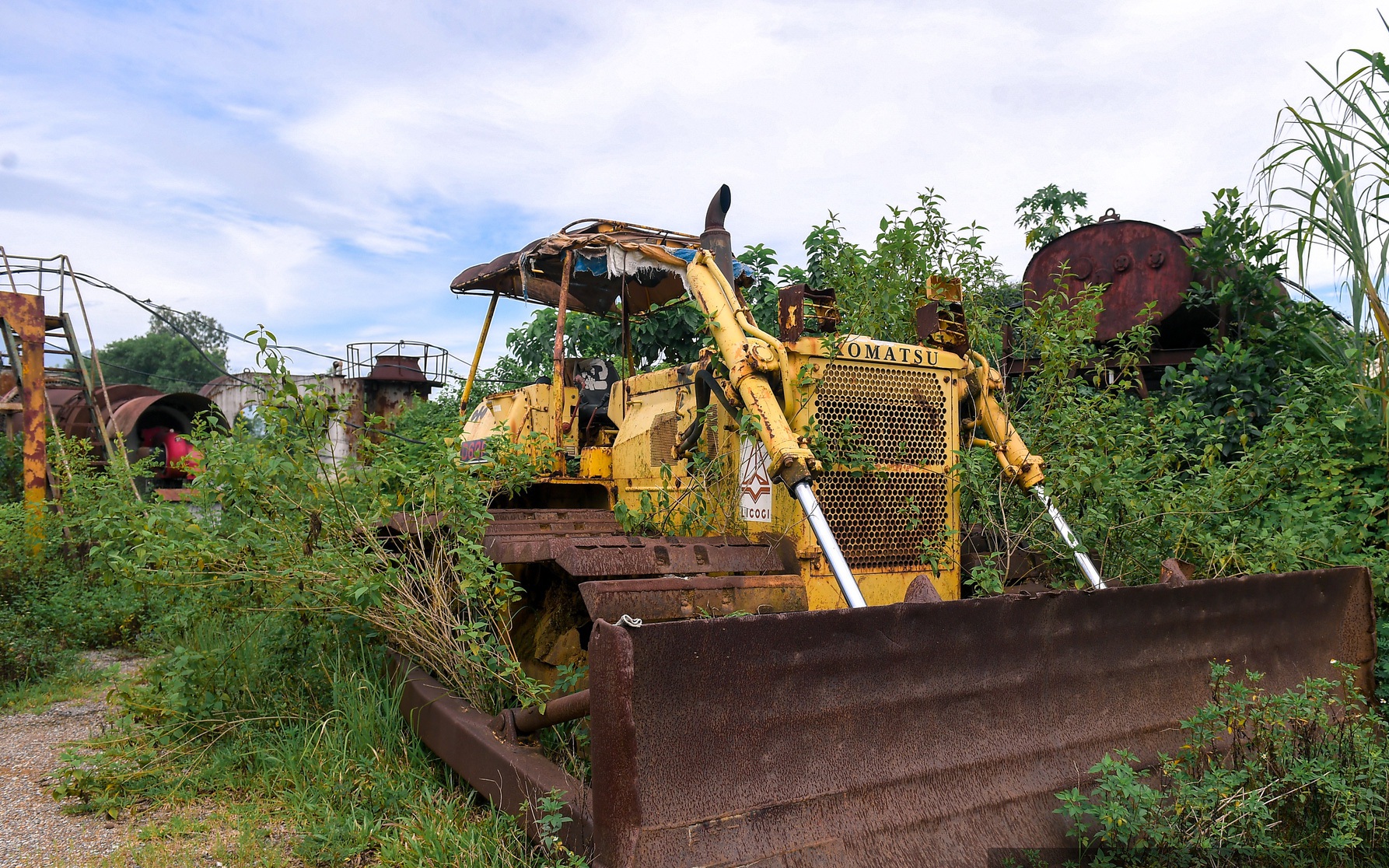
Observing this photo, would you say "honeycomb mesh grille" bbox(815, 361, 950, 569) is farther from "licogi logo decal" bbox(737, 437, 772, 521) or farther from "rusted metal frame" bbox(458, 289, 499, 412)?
"rusted metal frame" bbox(458, 289, 499, 412)

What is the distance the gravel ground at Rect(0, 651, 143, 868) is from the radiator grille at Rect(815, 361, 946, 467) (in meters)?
3.32

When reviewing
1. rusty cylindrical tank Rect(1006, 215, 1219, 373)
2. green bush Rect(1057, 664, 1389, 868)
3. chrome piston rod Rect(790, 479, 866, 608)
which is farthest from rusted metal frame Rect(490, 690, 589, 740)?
rusty cylindrical tank Rect(1006, 215, 1219, 373)

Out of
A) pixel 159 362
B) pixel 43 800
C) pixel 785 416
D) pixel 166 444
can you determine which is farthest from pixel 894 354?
pixel 159 362

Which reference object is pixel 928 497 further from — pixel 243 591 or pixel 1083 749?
pixel 243 591

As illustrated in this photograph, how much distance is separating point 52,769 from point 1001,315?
19.1 ft

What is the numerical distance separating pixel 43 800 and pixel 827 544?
3.58 meters

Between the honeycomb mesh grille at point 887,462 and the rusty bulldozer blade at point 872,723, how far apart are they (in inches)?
42.4

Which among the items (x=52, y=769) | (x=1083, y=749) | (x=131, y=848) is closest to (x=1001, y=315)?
(x=1083, y=749)

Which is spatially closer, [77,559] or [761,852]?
[761,852]

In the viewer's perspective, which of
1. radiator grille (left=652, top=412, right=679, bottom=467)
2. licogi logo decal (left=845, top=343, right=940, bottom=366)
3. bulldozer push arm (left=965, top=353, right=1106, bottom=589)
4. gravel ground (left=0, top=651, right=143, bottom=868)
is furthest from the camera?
radiator grille (left=652, top=412, right=679, bottom=467)

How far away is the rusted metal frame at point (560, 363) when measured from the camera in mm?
5340

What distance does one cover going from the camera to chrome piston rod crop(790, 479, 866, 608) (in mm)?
3429

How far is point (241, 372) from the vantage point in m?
4.53

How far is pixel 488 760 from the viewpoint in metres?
3.48
